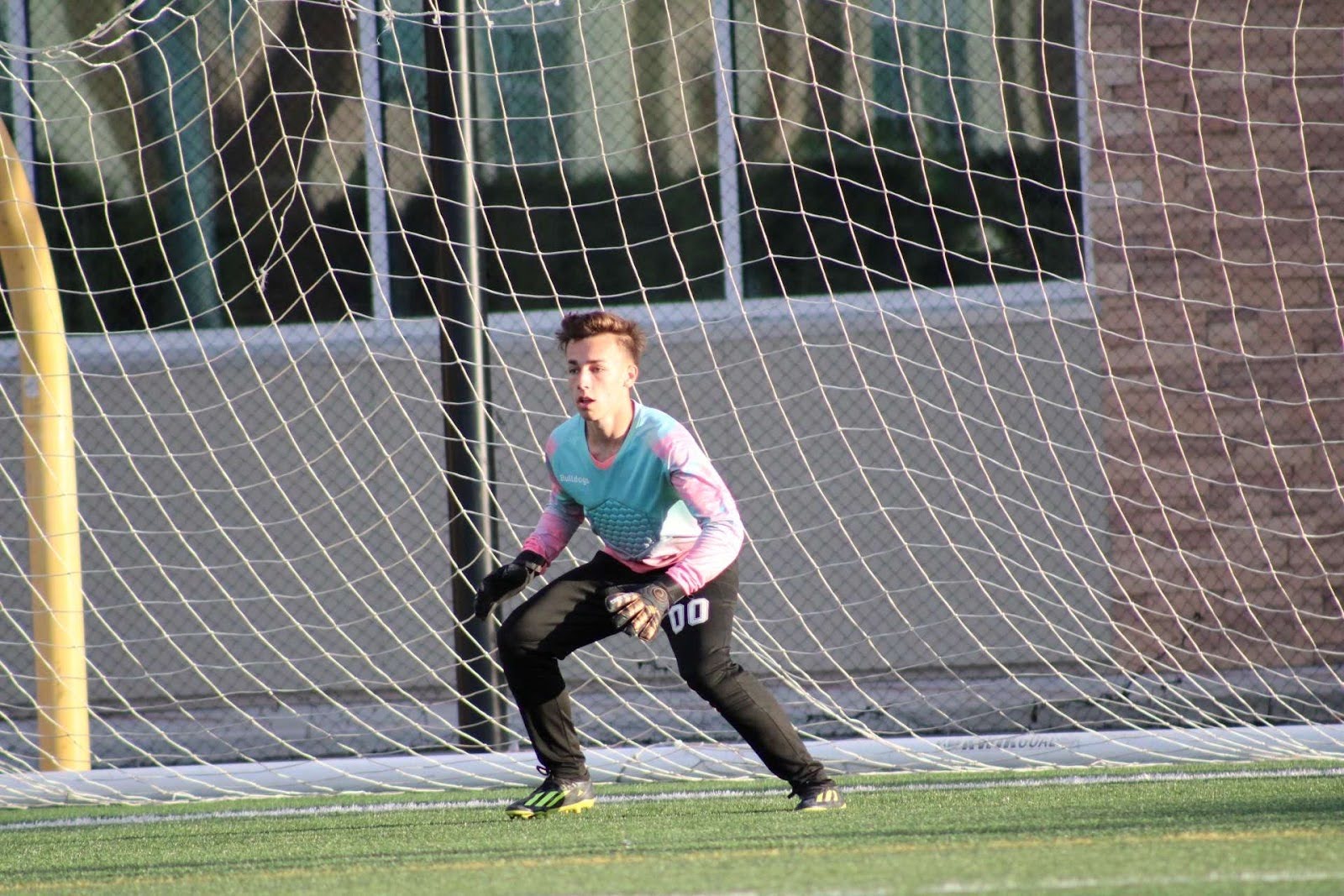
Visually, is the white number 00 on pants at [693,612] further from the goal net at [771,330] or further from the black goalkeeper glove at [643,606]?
the goal net at [771,330]

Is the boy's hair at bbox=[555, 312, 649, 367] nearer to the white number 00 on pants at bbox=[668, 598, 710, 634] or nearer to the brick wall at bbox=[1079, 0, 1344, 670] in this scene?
the white number 00 on pants at bbox=[668, 598, 710, 634]

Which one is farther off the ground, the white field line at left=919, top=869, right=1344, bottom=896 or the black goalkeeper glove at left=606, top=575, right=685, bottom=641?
the black goalkeeper glove at left=606, top=575, right=685, bottom=641

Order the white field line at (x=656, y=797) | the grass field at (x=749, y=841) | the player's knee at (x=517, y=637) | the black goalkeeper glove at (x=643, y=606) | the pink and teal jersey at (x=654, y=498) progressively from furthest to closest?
the white field line at (x=656, y=797) → the player's knee at (x=517, y=637) → the pink and teal jersey at (x=654, y=498) → the black goalkeeper glove at (x=643, y=606) → the grass field at (x=749, y=841)

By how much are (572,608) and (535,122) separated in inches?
169

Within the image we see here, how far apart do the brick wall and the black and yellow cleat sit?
3.67 metres

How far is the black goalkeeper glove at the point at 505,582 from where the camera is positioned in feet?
14.7

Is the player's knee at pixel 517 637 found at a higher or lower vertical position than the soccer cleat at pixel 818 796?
higher

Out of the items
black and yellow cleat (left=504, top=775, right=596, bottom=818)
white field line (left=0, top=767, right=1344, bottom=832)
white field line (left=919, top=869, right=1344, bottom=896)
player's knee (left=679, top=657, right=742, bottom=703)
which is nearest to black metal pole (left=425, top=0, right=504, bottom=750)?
white field line (left=0, top=767, right=1344, bottom=832)

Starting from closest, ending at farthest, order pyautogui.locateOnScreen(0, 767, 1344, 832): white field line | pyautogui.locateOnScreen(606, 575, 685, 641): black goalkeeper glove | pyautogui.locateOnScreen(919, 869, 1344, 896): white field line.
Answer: pyautogui.locateOnScreen(919, 869, 1344, 896): white field line, pyautogui.locateOnScreen(606, 575, 685, 641): black goalkeeper glove, pyautogui.locateOnScreen(0, 767, 1344, 832): white field line

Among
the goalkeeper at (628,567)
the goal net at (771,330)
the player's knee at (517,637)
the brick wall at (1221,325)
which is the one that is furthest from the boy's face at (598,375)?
the brick wall at (1221,325)

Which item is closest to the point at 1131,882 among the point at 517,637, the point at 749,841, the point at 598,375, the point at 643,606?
the point at 749,841

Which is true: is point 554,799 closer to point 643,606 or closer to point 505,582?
point 505,582

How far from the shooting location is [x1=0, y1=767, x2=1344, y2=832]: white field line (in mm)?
5016

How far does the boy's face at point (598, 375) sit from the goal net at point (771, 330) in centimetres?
286
